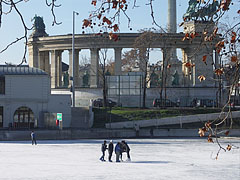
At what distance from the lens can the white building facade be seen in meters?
56.8

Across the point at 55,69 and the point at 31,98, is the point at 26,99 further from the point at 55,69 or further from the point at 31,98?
the point at 55,69

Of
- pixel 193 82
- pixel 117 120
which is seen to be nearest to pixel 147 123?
pixel 117 120

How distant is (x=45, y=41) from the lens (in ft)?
269

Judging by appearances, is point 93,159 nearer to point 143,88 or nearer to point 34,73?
point 34,73

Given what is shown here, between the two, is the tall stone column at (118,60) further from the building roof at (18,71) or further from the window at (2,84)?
the window at (2,84)

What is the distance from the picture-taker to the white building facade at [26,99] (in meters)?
56.8

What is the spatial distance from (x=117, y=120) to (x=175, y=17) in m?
75.2

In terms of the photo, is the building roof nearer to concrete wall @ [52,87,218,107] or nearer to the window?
the window

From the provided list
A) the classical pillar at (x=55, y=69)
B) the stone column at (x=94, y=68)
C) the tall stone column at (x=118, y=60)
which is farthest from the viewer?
the classical pillar at (x=55, y=69)

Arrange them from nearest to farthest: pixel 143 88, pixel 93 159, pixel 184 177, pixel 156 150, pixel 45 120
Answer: pixel 184 177
pixel 93 159
pixel 156 150
pixel 45 120
pixel 143 88

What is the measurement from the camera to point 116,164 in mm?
30906

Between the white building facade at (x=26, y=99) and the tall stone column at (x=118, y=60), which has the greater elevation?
the tall stone column at (x=118, y=60)

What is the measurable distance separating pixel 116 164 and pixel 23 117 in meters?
28.5

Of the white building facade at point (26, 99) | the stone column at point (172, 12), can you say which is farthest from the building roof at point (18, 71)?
the stone column at point (172, 12)
